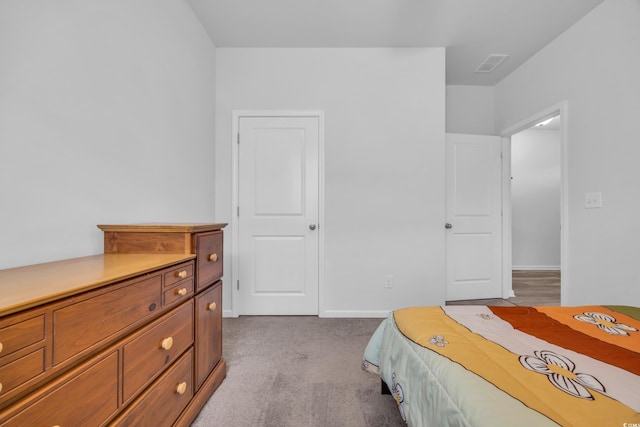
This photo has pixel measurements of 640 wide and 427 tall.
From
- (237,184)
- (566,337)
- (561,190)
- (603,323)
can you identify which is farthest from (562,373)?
(237,184)

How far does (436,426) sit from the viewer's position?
2.71ft

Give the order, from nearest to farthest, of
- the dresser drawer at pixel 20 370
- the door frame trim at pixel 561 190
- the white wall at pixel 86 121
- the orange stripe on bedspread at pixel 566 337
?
the dresser drawer at pixel 20 370, the orange stripe on bedspread at pixel 566 337, the white wall at pixel 86 121, the door frame trim at pixel 561 190

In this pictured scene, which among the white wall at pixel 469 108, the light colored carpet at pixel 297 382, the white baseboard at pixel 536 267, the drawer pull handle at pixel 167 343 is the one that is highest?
the white wall at pixel 469 108

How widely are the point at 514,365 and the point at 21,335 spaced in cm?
133

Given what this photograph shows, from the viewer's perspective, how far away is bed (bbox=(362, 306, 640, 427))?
0.66m

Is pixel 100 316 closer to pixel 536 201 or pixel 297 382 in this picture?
pixel 297 382

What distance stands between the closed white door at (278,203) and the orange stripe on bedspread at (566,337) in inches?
71.8

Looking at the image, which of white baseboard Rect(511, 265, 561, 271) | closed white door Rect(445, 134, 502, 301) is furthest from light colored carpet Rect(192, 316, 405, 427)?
white baseboard Rect(511, 265, 561, 271)

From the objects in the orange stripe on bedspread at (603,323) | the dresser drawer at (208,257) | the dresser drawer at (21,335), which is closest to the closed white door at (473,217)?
the orange stripe on bedspread at (603,323)

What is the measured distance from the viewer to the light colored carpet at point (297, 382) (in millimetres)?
1416

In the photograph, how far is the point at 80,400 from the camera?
2.41 feet

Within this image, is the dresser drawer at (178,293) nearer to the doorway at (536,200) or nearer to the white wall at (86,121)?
the white wall at (86,121)

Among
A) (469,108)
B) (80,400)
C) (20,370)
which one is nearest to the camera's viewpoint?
(20,370)

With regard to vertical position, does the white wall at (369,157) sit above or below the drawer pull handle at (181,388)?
above
